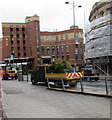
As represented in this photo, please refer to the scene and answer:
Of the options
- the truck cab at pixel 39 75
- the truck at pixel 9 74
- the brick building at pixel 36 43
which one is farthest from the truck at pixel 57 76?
the brick building at pixel 36 43

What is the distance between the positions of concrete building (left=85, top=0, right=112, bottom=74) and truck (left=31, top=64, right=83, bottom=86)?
35.9 feet

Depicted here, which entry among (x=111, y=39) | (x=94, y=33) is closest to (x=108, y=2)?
(x=94, y=33)

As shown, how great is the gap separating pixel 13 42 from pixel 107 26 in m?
51.1

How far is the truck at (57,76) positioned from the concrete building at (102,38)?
10.9m

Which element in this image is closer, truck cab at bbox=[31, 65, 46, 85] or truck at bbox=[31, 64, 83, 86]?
truck at bbox=[31, 64, 83, 86]

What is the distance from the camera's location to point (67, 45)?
74.5 m

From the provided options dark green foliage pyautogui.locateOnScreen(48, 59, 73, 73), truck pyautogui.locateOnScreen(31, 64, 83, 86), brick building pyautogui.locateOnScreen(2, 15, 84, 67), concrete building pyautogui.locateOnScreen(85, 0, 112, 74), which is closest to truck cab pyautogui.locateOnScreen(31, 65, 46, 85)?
truck pyautogui.locateOnScreen(31, 64, 83, 86)

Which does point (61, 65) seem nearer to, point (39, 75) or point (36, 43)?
point (39, 75)

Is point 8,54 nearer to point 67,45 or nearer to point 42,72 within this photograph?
point 67,45

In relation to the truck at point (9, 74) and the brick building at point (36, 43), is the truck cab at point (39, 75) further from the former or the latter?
the brick building at point (36, 43)

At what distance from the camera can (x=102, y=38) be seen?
27.8 meters

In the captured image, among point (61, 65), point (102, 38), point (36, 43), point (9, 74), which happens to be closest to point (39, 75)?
point (61, 65)

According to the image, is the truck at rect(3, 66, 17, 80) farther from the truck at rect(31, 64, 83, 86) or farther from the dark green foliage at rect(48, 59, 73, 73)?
the dark green foliage at rect(48, 59, 73, 73)

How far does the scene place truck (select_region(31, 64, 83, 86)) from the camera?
561 inches
